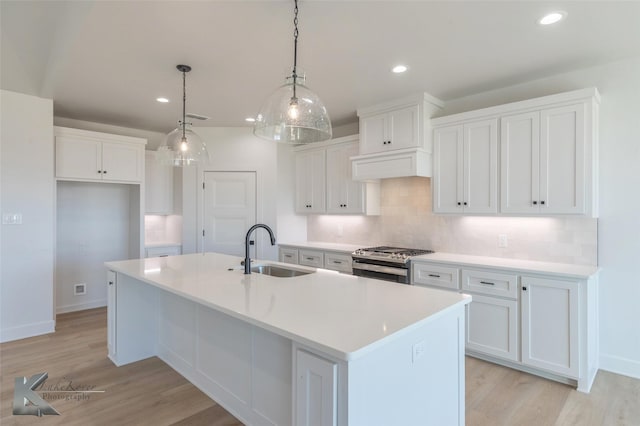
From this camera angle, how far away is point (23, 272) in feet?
12.3

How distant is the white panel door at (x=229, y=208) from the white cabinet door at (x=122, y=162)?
92 centimetres

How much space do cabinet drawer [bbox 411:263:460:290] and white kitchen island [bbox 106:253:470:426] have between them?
126 cm

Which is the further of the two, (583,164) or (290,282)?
(583,164)

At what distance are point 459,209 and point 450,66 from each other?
53.5 inches

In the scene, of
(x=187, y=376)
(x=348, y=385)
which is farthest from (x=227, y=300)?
(x=187, y=376)

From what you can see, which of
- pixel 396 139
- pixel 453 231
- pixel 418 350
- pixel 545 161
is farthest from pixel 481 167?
pixel 418 350

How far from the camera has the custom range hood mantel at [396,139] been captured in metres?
3.62

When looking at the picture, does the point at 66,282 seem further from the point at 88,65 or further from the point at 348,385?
the point at 348,385

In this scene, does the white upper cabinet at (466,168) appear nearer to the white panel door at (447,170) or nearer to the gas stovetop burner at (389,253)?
the white panel door at (447,170)

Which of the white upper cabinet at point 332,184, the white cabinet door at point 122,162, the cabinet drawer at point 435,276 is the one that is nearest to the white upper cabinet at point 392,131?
the white upper cabinet at point 332,184

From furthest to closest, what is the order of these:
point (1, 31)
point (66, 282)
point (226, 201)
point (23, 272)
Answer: point (226, 201) → point (66, 282) → point (23, 272) → point (1, 31)

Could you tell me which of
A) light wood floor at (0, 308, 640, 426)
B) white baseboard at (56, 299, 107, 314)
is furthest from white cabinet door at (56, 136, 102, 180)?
light wood floor at (0, 308, 640, 426)

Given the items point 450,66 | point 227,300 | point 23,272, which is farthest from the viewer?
point 23,272

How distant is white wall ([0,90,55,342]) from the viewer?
143 inches
